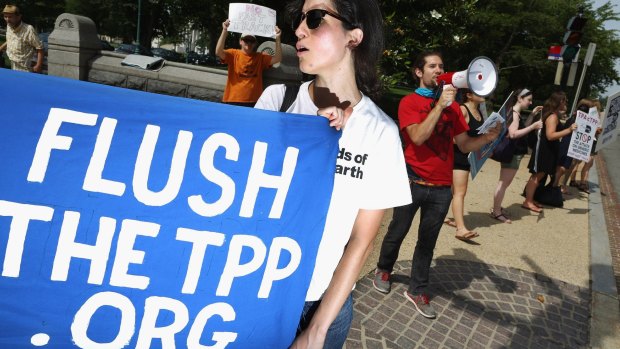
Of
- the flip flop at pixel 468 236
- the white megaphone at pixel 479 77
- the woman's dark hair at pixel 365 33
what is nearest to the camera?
the woman's dark hair at pixel 365 33

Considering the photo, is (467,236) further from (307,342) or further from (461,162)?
(307,342)

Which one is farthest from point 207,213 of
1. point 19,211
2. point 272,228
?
point 19,211

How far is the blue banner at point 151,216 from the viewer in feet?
4.51

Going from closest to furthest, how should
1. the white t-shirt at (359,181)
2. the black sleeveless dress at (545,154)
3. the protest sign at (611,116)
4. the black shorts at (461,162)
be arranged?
the white t-shirt at (359,181) → the black shorts at (461,162) → the black sleeveless dress at (545,154) → the protest sign at (611,116)

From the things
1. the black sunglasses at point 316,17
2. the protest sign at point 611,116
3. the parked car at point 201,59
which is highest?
the black sunglasses at point 316,17

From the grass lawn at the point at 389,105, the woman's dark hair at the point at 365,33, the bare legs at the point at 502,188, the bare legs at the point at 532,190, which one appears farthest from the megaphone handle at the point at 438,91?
the bare legs at the point at 532,190

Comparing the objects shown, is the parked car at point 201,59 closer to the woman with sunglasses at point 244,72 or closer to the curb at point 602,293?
the woman with sunglasses at point 244,72

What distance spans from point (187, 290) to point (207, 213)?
0.26 m

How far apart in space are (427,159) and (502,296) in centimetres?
177

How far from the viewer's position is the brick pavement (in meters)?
3.47

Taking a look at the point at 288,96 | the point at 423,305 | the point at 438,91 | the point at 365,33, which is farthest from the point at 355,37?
the point at 423,305

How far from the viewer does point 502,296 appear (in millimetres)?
4387

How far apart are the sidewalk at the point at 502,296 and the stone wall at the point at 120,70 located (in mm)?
4278

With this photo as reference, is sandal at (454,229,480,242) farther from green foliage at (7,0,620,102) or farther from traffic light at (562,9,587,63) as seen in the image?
traffic light at (562,9,587,63)
